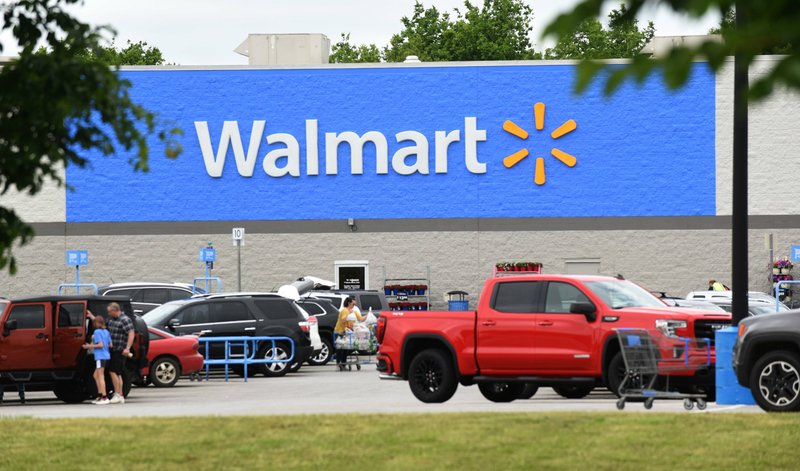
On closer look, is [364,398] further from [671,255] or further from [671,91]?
[671,255]

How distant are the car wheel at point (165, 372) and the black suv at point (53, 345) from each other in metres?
3.86

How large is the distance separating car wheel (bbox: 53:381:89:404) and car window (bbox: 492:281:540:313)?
744cm

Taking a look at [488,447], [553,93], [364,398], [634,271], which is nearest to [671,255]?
[634,271]

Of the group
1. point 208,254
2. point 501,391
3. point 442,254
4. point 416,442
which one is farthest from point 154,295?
point 416,442

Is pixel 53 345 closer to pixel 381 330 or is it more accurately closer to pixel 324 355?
pixel 381 330

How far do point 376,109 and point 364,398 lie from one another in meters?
28.9

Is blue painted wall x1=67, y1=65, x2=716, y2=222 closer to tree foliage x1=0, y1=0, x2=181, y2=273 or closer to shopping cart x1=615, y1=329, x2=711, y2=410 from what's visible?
shopping cart x1=615, y1=329, x2=711, y2=410

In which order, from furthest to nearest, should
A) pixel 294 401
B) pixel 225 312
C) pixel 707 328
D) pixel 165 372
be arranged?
pixel 225 312 < pixel 165 372 < pixel 294 401 < pixel 707 328

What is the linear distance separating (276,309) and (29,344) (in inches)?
339

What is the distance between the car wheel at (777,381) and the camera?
1720cm

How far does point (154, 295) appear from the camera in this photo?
127ft

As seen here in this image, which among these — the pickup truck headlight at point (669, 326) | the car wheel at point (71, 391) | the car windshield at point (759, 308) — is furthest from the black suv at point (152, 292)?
the pickup truck headlight at point (669, 326)

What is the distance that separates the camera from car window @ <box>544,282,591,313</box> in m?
20.0

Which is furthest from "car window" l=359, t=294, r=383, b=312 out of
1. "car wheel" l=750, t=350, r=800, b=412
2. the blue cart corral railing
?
"car wheel" l=750, t=350, r=800, b=412
